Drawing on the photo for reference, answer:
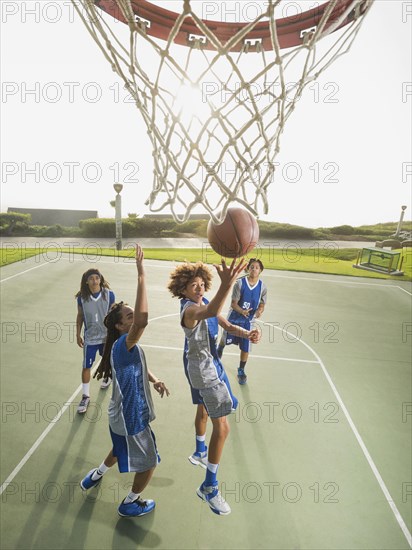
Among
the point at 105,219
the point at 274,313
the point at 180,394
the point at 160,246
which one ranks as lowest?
the point at 180,394

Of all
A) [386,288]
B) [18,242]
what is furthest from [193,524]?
[18,242]

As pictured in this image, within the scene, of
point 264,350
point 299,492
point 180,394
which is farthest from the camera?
point 264,350

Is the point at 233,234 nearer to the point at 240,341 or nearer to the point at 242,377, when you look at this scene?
the point at 240,341

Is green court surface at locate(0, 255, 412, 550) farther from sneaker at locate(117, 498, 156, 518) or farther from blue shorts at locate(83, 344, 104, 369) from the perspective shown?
blue shorts at locate(83, 344, 104, 369)

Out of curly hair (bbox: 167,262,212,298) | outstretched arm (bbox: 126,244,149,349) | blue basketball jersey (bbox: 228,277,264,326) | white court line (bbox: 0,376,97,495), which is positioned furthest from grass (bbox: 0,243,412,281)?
outstretched arm (bbox: 126,244,149,349)

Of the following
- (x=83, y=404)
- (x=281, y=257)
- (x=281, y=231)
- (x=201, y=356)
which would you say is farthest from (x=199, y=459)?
(x=281, y=231)

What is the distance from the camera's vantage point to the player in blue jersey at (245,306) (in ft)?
15.0

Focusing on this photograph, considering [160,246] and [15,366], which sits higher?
[160,246]

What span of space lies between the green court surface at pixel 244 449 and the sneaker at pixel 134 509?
2.2 inches

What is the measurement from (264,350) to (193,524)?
11.1ft

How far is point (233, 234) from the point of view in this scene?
248 centimetres

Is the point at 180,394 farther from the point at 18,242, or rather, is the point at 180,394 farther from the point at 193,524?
the point at 18,242

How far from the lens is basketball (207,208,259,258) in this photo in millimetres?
2484

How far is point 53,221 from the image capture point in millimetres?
24031
